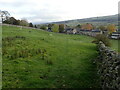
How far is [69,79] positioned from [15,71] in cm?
383

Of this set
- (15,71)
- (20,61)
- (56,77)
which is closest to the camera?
(56,77)

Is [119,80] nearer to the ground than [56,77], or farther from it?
farther from it

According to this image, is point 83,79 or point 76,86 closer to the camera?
point 76,86

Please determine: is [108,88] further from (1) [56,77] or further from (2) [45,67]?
(2) [45,67]

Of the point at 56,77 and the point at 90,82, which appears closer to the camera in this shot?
the point at 90,82

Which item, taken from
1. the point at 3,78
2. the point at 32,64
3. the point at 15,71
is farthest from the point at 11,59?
the point at 3,78

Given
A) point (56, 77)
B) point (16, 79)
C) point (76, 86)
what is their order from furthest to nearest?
point (56, 77) < point (16, 79) < point (76, 86)

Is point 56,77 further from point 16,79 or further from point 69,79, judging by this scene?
point 16,79

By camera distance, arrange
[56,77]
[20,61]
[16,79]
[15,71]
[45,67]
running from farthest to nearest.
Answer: [20,61] < [45,67] < [15,71] < [56,77] < [16,79]

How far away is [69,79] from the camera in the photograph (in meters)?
9.32

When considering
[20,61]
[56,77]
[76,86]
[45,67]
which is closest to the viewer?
[76,86]

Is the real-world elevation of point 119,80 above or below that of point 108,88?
above

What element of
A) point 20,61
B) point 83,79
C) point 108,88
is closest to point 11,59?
point 20,61

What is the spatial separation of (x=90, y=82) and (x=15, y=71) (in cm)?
514
